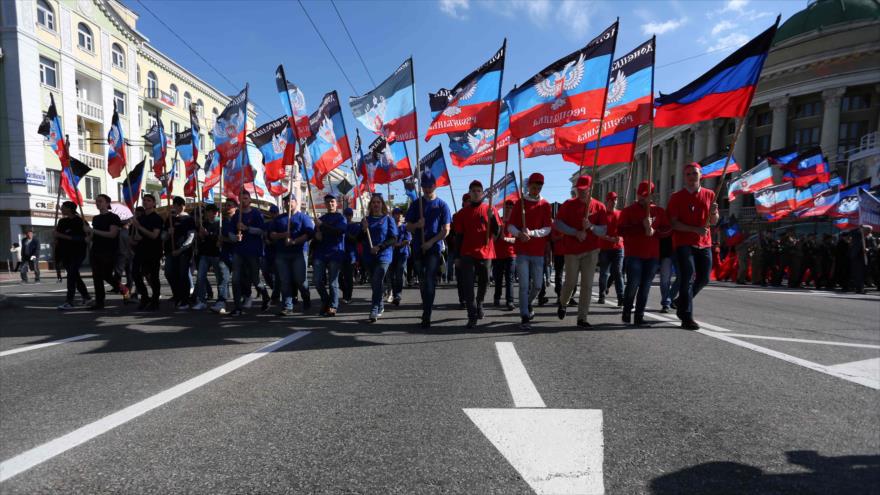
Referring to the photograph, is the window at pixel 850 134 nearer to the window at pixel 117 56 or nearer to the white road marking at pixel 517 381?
the white road marking at pixel 517 381

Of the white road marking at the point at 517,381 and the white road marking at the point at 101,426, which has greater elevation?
the white road marking at the point at 517,381

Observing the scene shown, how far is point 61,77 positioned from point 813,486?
36.1 metres

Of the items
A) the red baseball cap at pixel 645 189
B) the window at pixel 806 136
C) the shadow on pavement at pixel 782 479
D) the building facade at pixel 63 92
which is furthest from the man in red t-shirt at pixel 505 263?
the window at pixel 806 136

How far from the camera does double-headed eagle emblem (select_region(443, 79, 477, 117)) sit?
7.26 meters

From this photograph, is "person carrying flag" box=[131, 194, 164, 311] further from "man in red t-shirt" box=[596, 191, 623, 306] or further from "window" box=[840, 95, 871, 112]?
"window" box=[840, 95, 871, 112]

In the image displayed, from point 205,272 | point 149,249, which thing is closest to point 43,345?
point 205,272

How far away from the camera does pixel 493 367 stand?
160 inches

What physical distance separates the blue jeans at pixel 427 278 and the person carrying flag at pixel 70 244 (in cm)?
640

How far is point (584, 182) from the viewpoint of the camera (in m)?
6.16

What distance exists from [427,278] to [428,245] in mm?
454

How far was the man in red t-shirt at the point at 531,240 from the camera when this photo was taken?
20.2 feet

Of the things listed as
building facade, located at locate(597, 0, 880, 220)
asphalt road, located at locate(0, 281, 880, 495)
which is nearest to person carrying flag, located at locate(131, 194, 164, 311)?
asphalt road, located at locate(0, 281, 880, 495)

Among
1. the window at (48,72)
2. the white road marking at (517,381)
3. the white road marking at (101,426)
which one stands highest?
the window at (48,72)

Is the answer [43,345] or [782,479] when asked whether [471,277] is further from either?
[43,345]
